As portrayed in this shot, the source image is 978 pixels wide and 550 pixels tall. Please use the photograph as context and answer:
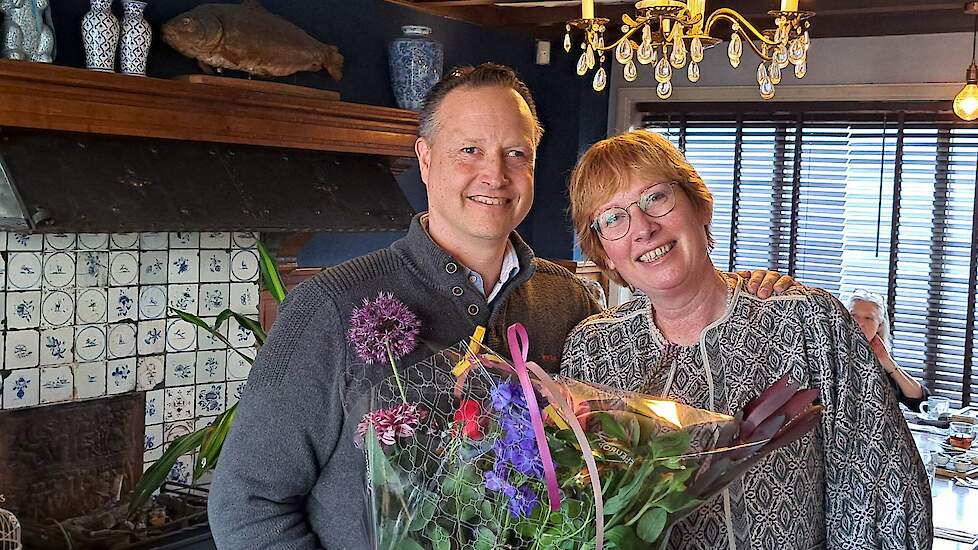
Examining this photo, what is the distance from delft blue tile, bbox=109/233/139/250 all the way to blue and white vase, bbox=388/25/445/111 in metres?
1.42

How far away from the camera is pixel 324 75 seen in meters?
4.38

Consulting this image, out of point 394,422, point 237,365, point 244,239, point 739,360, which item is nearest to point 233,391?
point 237,365

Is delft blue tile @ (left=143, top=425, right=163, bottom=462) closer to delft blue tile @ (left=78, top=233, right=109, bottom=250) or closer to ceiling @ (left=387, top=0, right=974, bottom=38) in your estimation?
delft blue tile @ (left=78, top=233, right=109, bottom=250)

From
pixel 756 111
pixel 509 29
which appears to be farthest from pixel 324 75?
pixel 756 111

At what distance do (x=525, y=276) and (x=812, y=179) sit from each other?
423 cm

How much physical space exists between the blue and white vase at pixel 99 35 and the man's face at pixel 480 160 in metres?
2.09

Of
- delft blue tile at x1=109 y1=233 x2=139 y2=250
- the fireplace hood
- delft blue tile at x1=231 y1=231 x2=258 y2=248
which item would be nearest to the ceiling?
the fireplace hood

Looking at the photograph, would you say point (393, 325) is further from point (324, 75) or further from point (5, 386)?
point (324, 75)

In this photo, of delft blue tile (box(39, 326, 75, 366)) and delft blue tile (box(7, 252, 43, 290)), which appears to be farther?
delft blue tile (box(39, 326, 75, 366))

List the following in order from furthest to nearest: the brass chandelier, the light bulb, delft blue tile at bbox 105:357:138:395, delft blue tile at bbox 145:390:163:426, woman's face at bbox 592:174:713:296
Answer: the light bulb → delft blue tile at bbox 145:390:163:426 → delft blue tile at bbox 105:357:138:395 → the brass chandelier → woman's face at bbox 592:174:713:296

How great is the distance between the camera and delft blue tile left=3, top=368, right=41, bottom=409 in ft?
11.0

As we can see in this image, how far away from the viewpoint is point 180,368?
3.84 meters

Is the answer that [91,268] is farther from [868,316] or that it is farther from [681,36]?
[868,316]

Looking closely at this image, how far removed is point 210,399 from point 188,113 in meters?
1.06
